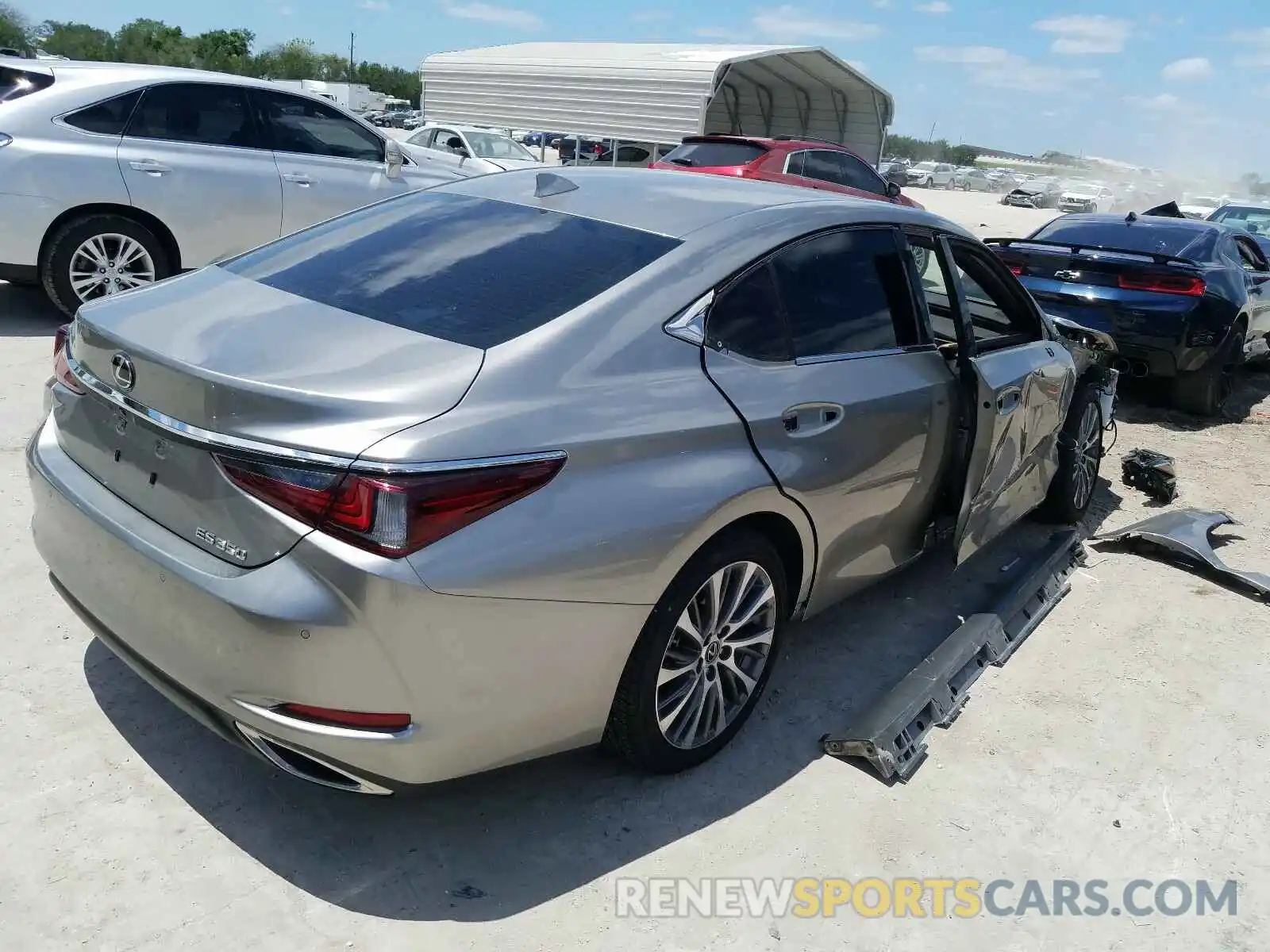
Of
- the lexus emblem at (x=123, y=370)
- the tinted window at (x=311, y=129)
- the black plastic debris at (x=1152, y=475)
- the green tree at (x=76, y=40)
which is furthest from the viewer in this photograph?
the green tree at (x=76, y=40)

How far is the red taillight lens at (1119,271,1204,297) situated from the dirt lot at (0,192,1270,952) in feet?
13.2

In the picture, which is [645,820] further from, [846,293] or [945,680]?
[846,293]

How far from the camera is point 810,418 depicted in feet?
9.86

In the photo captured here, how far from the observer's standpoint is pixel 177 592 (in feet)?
7.45

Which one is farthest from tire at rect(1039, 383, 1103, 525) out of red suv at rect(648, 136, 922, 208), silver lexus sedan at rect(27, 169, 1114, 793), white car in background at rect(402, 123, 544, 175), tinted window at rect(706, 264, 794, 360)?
white car in background at rect(402, 123, 544, 175)

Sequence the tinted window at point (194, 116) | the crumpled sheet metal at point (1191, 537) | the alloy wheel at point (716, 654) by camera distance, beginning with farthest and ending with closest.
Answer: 1. the tinted window at point (194, 116)
2. the crumpled sheet metal at point (1191, 537)
3. the alloy wheel at point (716, 654)

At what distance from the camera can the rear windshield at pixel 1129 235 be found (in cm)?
776

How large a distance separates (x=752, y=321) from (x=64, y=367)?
1.88m

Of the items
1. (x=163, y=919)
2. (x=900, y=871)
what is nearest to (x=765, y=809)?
(x=900, y=871)

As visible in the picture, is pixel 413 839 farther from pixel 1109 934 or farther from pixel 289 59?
pixel 289 59

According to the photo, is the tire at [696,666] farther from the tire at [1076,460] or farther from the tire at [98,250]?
the tire at [98,250]

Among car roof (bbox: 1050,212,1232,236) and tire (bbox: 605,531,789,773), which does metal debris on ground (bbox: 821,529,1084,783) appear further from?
car roof (bbox: 1050,212,1232,236)

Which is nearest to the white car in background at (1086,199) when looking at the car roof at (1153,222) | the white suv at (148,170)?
the car roof at (1153,222)

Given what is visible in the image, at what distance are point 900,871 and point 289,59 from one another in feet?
363
